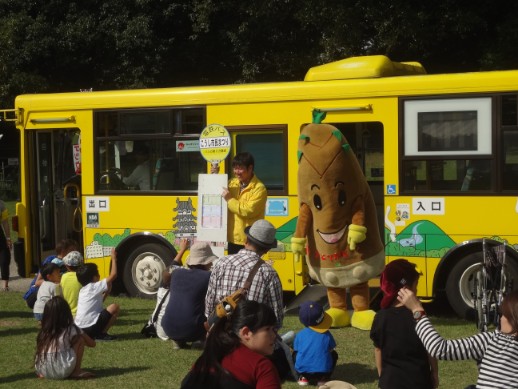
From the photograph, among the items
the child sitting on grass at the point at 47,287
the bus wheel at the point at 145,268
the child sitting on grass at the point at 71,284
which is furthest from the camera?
the bus wheel at the point at 145,268

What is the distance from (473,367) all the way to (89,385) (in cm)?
338

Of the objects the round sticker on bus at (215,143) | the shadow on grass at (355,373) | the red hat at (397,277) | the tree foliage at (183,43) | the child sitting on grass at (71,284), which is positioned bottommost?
the shadow on grass at (355,373)

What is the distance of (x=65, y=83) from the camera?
3069 centimetres

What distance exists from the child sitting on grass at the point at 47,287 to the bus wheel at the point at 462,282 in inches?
170

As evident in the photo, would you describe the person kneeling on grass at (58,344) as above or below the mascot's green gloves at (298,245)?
below

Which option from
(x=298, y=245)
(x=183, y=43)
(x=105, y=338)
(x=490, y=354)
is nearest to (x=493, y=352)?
(x=490, y=354)

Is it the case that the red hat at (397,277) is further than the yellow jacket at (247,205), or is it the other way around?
the yellow jacket at (247,205)

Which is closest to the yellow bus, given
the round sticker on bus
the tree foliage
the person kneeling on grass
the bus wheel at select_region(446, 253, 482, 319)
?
the bus wheel at select_region(446, 253, 482, 319)

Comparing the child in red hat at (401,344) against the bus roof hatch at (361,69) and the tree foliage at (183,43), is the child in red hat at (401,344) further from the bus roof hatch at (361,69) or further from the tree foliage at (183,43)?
the tree foliage at (183,43)

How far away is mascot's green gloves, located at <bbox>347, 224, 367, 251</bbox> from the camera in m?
9.84

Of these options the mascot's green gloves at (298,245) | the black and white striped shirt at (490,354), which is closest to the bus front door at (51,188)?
the mascot's green gloves at (298,245)

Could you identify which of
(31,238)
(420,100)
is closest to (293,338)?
(420,100)

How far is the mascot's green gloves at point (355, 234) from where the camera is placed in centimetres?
984

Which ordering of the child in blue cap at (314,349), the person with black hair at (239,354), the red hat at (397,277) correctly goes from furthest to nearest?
the child in blue cap at (314,349) < the red hat at (397,277) < the person with black hair at (239,354)
